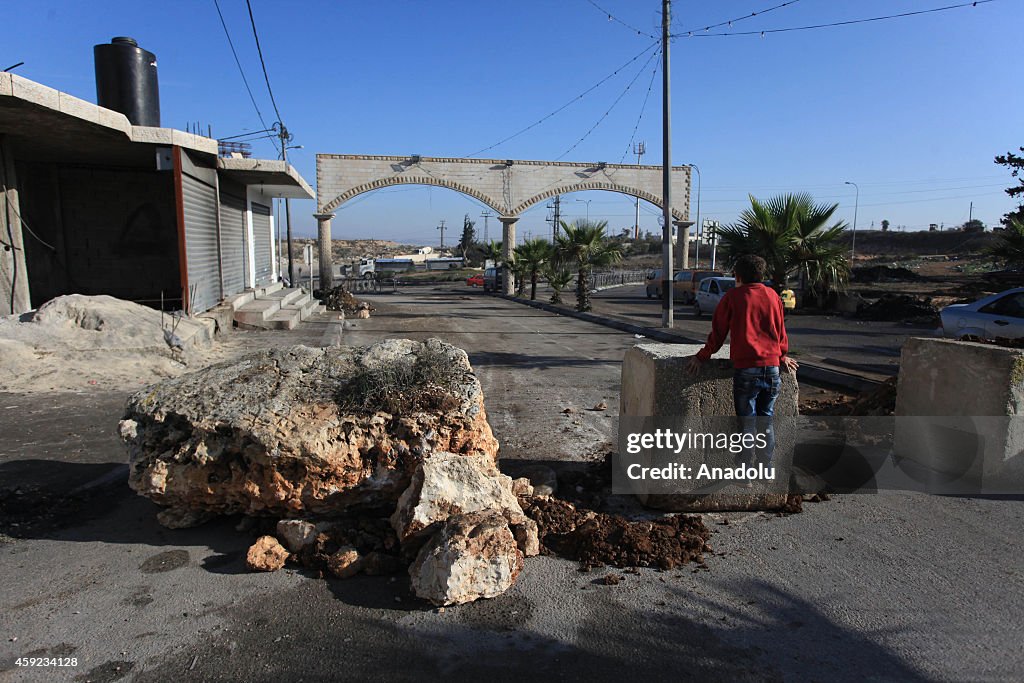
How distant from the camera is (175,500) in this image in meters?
4.05

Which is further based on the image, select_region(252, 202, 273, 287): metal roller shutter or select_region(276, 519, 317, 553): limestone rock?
select_region(252, 202, 273, 287): metal roller shutter

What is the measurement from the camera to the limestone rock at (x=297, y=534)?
12.5 ft

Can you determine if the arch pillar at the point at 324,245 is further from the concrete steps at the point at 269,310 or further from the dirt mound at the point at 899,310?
the dirt mound at the point at 899,310

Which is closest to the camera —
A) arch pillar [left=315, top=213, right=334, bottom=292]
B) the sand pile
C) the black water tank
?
the sand pile

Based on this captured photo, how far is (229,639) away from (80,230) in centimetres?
1627

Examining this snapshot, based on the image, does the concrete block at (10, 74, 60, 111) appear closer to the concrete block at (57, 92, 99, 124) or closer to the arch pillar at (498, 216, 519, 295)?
the concrete block at (57, 92, 99, 124)

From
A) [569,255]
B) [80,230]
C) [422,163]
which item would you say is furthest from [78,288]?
[422,163]

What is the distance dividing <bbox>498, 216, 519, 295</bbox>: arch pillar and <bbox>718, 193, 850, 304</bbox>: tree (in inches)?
990

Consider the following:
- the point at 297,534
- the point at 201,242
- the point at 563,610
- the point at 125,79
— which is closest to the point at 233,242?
the point at 201,242

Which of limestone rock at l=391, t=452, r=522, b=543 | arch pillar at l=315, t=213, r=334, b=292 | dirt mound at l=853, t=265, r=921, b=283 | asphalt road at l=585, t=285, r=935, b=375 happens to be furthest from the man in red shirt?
dirt mound at l=853, t=265, r=921, b=283

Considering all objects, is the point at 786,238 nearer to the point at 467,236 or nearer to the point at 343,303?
the point at 343,303

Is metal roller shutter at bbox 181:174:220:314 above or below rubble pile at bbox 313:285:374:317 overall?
above

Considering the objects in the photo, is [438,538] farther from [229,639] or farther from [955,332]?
[955,332]

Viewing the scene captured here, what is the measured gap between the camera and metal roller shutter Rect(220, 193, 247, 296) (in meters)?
17.2
